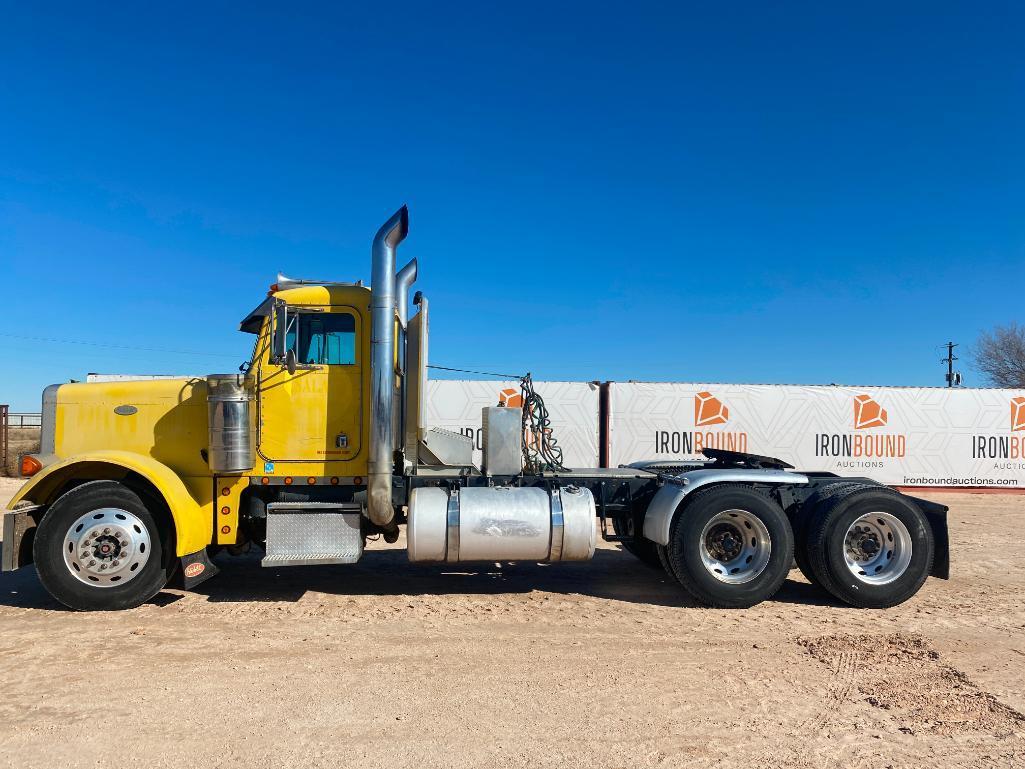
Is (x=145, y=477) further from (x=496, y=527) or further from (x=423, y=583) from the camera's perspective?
(x=496, y=527)

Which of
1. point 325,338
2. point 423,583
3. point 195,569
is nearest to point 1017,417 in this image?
point 423,583

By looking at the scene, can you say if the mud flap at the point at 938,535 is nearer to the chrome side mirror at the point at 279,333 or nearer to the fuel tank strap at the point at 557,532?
the fuel tank strap at the point at 557,532

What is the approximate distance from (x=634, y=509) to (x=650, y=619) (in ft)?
4.30

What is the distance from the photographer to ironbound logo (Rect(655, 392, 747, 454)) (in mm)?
16531

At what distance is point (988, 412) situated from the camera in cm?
1680

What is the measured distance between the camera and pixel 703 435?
1661cm

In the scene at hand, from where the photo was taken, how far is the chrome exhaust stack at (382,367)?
568cm

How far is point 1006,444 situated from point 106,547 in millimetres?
20403

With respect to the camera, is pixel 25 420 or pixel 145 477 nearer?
pixel 145 477

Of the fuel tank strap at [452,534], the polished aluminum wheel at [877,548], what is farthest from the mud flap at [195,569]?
the polished aluminum wheel at [877,548]

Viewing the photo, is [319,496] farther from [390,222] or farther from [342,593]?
[390,222]

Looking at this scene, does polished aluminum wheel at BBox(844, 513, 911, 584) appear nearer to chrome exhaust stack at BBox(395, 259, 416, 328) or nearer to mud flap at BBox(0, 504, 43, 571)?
chrome exhaust stack at BBox(395, 259, 416, 328)

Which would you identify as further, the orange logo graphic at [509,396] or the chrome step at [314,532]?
the orange logo graphic at [509,396]

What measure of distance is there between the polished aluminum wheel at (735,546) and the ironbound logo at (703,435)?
35.2 ft
